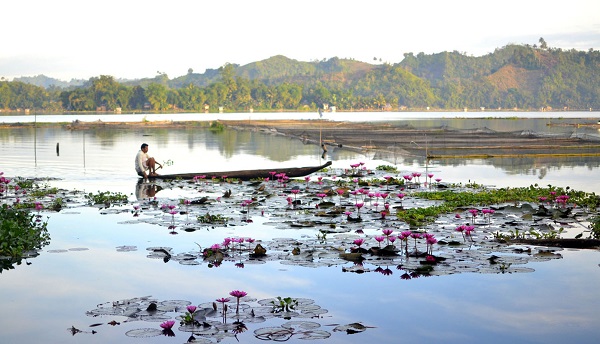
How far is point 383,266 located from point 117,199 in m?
9.52

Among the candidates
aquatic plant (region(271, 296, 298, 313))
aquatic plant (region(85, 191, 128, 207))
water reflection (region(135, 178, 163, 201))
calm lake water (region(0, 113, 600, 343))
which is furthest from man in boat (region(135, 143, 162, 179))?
aquatic plant (region(271, 296, 298, 313))

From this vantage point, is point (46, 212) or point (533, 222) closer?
point (533, 222)

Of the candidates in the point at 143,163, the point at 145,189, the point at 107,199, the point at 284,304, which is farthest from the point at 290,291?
the point at 143,163

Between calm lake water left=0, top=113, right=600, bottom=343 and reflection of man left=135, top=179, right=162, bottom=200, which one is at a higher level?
reflection of man left=135, top=179, right=162, bottom=200

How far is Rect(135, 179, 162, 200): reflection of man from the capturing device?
20.2 meters

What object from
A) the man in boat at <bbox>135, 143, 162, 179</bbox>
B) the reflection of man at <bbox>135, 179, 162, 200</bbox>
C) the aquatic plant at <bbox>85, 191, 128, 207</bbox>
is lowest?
the reflection of man at <bbox>135, 179, 162, 200</bbox>

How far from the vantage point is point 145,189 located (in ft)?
70.7

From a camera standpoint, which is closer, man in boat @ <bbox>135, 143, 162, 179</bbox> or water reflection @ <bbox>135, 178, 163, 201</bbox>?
water reflection @ <bbox>135, 178, 163, 201</bbox>

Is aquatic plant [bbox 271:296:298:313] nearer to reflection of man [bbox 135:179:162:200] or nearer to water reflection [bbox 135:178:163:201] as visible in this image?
water reflection [bbox 135:178:163:201]

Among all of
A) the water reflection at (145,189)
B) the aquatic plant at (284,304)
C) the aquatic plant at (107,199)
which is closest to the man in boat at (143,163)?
the water reflection at (145,189)

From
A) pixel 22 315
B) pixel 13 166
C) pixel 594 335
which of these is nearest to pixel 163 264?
pixel 22 315

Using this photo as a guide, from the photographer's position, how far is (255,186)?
2134cm

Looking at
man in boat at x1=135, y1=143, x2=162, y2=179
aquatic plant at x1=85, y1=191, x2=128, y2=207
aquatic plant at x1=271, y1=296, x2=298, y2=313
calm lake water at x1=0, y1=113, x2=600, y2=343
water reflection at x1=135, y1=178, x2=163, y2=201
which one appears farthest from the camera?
man in boat at x1=135, y1=143, x2=162, y2=179

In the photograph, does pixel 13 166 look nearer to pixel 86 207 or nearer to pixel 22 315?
pixel 86 207
